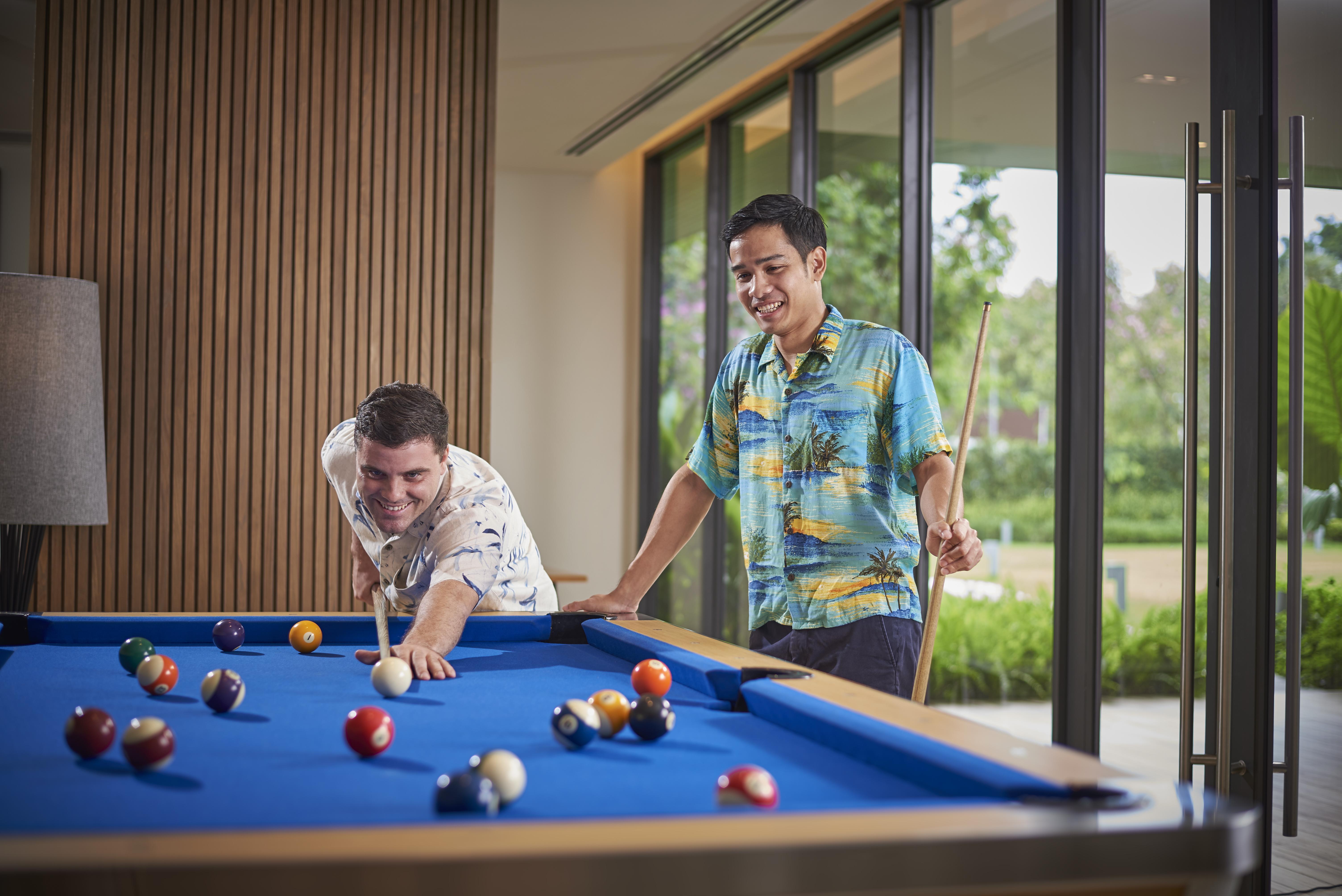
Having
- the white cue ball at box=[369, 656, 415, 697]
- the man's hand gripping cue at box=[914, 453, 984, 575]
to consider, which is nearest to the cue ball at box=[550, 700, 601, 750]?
the white cue ball at box=[369, 656, 415, 697]

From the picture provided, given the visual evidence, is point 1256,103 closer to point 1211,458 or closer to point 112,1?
point 1211,458

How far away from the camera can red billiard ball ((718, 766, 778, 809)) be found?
3.46 ft

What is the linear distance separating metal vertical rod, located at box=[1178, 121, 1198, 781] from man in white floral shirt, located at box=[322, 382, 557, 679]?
1425 mm

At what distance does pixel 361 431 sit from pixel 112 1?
2.31 metres

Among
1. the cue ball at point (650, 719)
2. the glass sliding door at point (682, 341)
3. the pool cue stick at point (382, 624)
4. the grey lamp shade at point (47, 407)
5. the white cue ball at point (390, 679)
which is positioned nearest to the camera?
the cue ball at point (650, 719)

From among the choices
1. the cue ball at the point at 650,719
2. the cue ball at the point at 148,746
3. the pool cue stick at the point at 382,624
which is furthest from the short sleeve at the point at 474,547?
the cue ball at the point at 148,746

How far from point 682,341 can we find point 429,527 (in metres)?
3.79

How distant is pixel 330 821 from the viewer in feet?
3.30

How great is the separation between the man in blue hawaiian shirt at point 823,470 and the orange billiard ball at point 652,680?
0.72 metres

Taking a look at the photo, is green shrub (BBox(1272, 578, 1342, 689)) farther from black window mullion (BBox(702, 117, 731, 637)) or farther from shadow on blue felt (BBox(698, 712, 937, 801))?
black window mullion (BBox(702, 117, 731, 637))

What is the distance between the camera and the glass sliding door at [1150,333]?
9.02 feet

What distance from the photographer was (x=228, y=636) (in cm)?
217

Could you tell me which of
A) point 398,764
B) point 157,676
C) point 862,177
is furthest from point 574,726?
point 862,177

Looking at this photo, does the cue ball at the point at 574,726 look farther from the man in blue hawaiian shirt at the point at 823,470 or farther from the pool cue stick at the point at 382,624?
the man in blue hawaiian shirt at the point at 823,470
